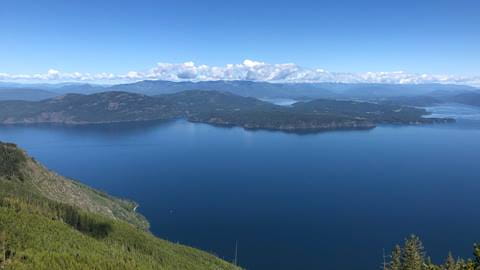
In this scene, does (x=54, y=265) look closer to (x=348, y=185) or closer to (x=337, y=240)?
(x=337, y=240)

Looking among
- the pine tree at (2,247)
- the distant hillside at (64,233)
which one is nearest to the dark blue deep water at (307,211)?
the distant hillside at (64,233)

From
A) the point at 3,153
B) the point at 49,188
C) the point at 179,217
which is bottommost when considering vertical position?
the point at 179,217

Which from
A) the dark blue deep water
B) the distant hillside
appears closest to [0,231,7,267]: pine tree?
the distant hillside

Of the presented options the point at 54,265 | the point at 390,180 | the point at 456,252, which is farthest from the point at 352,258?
the point at 390,180

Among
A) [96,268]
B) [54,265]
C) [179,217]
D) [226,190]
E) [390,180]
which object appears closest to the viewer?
[54,265]

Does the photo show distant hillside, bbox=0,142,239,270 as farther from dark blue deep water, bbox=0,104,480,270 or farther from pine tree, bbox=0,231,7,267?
dark blue deep water, bbox=0,104,480,270

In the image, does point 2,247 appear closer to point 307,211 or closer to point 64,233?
point 64,233

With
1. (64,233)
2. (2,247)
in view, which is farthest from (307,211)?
(2,247)

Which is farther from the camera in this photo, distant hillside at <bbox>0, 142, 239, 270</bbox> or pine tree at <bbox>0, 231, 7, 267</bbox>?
distant hillside at <bbox>0, 142, 239, 270</bbox>
